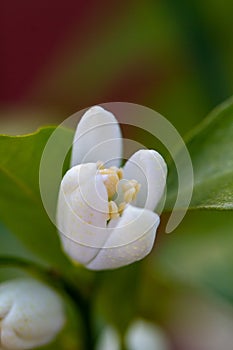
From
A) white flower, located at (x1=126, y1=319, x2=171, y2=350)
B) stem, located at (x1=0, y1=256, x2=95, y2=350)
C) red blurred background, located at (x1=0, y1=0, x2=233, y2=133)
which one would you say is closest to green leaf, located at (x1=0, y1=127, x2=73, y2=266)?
stem, located at (x1=0, y1=256, x2=95, y2=350)

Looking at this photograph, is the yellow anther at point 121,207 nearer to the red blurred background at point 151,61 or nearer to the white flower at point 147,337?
the white flower at point 147,337

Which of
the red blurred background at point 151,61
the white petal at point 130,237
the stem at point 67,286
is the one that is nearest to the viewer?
the white petal at point 130,237

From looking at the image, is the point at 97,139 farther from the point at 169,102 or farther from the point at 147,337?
the point at 169,102

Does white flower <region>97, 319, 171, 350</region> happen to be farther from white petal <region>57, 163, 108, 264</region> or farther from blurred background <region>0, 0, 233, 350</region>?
white petal <region>57, 163, 108, 264</region>

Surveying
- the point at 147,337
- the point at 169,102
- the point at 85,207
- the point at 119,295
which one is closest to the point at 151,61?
the point at 169,102

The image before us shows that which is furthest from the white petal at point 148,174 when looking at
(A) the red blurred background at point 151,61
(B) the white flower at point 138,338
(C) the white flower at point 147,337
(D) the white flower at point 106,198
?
(A) the red blurred background at point 151,61
